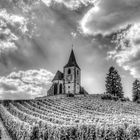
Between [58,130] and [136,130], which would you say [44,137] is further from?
[136,130]

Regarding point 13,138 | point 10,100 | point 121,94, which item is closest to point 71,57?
point 121,94

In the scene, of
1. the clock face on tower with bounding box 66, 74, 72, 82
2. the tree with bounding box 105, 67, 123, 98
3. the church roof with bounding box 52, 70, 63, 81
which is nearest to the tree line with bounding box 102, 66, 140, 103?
the tree with bounding box 105, 67, 123, 98

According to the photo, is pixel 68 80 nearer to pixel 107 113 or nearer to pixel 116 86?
pixel 116 86

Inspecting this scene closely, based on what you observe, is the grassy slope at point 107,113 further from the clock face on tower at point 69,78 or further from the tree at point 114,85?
the clock face on tower at point 69,78

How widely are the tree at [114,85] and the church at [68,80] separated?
11.8 metres

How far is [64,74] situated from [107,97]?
78.5ft

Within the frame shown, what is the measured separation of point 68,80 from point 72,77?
173 centimetres

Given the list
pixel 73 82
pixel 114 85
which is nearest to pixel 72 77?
pixel 73 82

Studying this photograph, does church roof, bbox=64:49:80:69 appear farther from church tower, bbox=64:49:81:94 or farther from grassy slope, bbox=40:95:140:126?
grassy slope, bbox=40:95:140:126

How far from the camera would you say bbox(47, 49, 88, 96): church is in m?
67.4

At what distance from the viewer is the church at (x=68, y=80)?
67375mm

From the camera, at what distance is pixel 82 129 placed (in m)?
12.2

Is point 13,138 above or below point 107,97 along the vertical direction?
below

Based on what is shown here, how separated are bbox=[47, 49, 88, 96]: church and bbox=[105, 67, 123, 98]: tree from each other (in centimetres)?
1183
